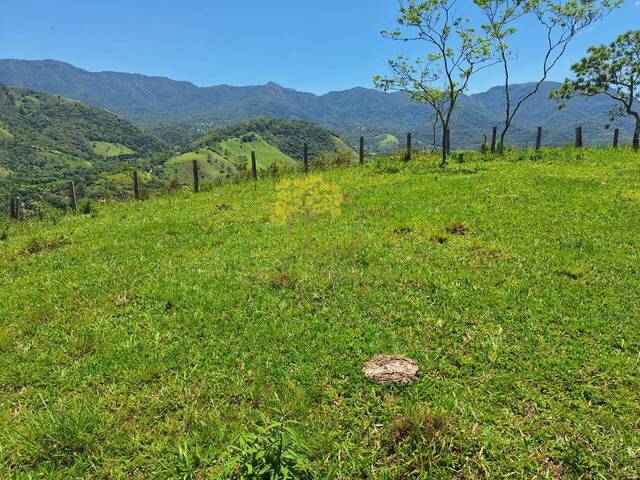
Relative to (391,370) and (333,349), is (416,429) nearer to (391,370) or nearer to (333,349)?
(391,370)

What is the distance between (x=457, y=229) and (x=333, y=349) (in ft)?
22.3

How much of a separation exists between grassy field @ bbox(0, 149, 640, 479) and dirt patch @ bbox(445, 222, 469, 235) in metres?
0.06

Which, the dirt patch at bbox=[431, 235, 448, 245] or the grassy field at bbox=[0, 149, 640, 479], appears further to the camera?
the dirt patch at bbox=[431, 235, 448, 245]

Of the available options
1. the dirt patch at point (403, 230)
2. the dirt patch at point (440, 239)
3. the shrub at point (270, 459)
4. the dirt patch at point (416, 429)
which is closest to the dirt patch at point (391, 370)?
the dirt patch at point (416, 429)

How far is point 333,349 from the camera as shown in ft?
20.5

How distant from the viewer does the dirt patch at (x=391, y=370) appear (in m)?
5.45

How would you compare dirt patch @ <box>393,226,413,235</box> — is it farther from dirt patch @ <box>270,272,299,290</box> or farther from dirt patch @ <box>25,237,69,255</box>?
dirt patch @ <box>25,237,69,255</box>

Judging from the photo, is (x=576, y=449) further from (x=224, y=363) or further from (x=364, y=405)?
(x=224, y=363)

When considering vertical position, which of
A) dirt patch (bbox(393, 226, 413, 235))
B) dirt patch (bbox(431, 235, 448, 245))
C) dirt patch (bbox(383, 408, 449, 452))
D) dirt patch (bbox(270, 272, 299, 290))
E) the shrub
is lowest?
dirt patch (bbox(383, 408, 449, 452))

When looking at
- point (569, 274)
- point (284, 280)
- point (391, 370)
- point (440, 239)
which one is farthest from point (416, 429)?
point (440, 239)

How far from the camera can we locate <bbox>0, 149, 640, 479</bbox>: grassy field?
4355mm

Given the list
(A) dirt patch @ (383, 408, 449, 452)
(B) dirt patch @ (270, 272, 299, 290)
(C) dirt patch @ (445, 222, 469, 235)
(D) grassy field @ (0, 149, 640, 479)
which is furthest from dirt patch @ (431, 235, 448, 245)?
(A) dirt patch @ (383, 408, 449, 452)

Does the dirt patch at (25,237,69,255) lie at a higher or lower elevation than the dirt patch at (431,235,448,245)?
lower

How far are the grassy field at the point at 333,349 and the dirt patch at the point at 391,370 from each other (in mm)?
137
